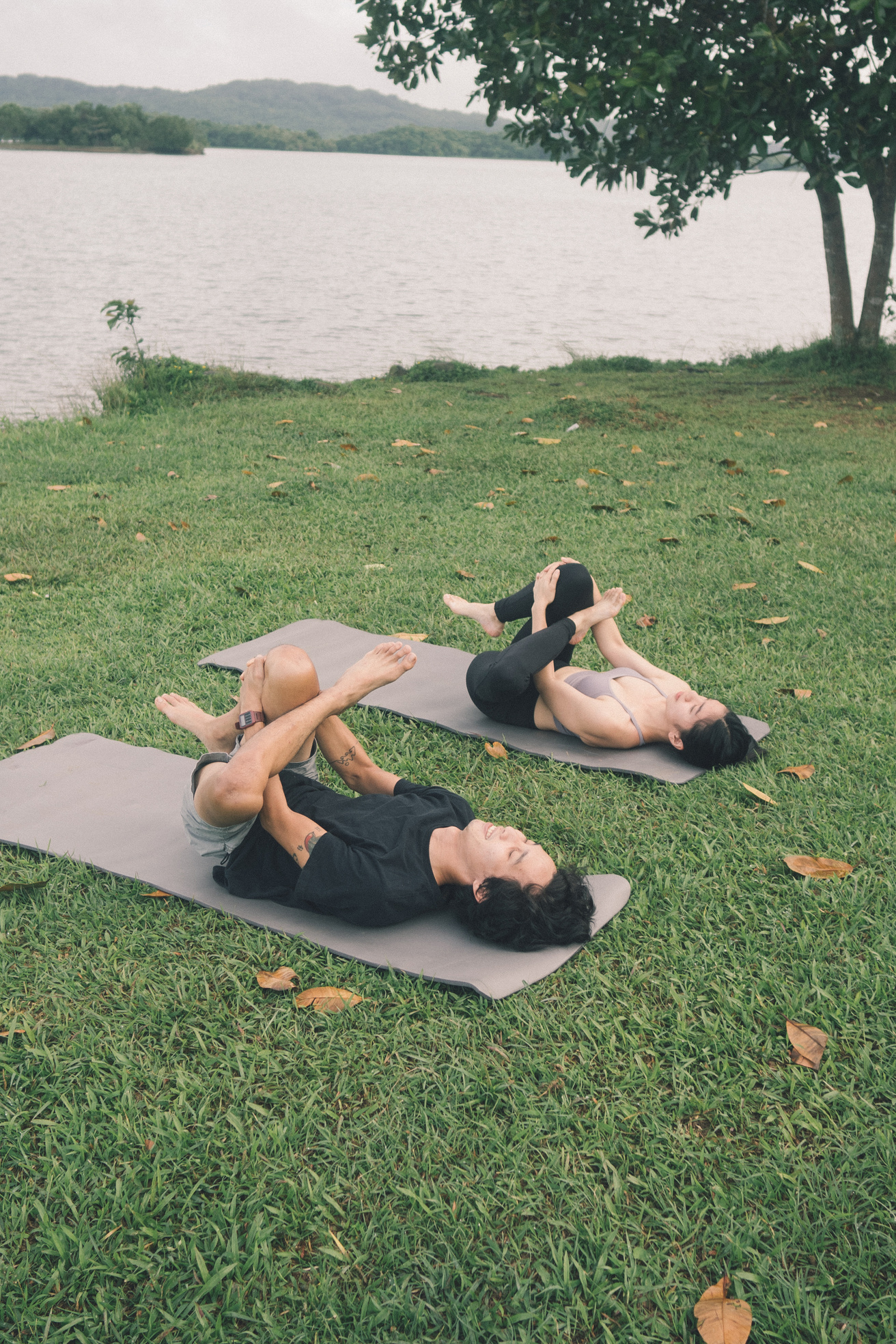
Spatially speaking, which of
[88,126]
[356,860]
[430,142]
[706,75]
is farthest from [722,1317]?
[430,142]

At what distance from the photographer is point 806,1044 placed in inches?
89.5

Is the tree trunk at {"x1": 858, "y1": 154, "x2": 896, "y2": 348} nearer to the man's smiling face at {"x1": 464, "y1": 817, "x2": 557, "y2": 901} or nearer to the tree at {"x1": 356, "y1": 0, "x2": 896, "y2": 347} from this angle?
the tree at {"x1": 356, "y1": 0, "x2": 896, "y2": 347}

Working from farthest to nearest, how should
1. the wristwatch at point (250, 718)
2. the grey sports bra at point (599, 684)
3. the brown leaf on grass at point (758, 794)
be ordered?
the grey sports bra at point (599, 684) → the brown leaf on grass at point (758, 794) → the wristwatch at point (250, 718)

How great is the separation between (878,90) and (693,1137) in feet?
30.1

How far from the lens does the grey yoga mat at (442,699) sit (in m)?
3.65

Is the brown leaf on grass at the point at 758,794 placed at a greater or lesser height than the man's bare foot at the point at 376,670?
lesser

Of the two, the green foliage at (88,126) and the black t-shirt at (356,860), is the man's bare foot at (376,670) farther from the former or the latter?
the green foliage at (88,126)

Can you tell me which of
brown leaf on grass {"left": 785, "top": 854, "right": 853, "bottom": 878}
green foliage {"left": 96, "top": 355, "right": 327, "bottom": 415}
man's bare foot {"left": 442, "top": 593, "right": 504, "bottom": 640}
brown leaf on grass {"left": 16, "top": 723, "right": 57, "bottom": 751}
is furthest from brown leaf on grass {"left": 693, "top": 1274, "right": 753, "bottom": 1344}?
green foliage {"left": 96, "top": 355, "right": 327, "bottom": 415}

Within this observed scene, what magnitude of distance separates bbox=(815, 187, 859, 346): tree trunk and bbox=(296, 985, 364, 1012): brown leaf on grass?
11.9 metres

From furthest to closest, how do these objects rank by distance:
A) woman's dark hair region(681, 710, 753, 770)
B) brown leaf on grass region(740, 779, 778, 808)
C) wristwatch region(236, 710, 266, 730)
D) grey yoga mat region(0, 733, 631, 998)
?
woman's dark hair region(681, 710, 753, 770)
brown leaf on grass region(740, 779, 778, 808)
wristwatch region(236, 710, 266, 730)
grey yoga mat region(0, 733, 631, 998)

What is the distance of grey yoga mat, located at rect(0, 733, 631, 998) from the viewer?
2.55m

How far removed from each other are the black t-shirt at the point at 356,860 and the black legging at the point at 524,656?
814 mm

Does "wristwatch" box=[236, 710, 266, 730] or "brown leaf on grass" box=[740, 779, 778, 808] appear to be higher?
"wristwatch" box=[236, 710, 266, 730]

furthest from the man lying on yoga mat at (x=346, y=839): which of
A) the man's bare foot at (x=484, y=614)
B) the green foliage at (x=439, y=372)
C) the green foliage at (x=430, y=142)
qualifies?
the green foliage at (x=430, y=142)
